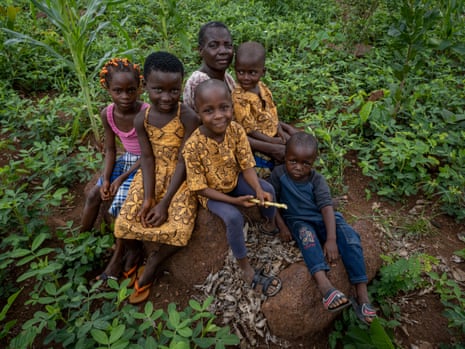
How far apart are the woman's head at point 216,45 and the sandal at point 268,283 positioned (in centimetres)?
172

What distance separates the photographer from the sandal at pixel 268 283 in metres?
2.31

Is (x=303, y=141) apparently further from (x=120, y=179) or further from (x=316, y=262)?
(x=120, y=179)

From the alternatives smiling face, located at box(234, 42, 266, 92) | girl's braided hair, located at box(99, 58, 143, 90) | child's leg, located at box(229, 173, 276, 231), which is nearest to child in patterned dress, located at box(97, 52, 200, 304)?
girl's braided hair, located at box(99, 58, 143, 90)

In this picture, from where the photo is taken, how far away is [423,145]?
10.7 feet

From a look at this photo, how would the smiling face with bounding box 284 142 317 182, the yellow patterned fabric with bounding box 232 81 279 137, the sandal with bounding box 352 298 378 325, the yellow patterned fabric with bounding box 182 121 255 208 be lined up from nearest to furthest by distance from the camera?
the sandal with bounding box 352 298 378 325 → the yellow patterned fabric with bounding box 182 121 255 208 → the smiling face with bounding box 284 142 317 182 → the yellow patterned fabric with bounding box 232 81 279 137

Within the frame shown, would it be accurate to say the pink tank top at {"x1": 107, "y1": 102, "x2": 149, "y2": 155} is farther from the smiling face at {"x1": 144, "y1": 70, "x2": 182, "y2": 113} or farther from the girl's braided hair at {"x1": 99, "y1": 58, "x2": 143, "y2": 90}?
the smiling face at {"x1": 144, "y1": 70, "x2": 182, "y2": 113}

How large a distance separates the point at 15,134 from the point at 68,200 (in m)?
1.34

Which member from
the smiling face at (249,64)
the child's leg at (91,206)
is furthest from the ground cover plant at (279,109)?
the smiling face at (249,64)

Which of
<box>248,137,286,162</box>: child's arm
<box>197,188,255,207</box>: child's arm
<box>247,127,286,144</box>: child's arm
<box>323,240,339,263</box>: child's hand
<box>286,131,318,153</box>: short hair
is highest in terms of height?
<box>286,131,318,153</box>: short hair

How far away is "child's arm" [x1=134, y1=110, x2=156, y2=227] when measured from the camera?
2410 mm

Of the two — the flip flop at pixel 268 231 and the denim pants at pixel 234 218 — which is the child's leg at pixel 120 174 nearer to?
the denim pants at pixel 234 218

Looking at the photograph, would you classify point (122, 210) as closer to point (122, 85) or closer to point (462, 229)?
point (122, 85)

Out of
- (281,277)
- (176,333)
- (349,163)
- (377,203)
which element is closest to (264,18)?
(349,163)

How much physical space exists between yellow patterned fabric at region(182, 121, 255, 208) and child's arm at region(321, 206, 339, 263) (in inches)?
26.0
